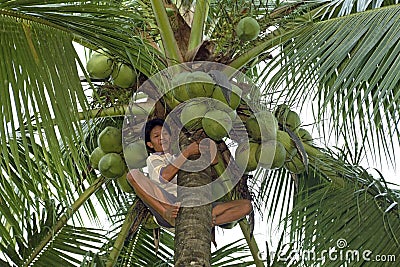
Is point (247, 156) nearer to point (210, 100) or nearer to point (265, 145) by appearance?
point (265, 145)

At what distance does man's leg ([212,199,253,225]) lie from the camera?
2.79 m

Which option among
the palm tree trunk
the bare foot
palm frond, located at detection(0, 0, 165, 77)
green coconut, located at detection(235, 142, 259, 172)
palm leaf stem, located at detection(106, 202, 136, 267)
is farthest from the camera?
palm leaf stem, located at detection(106, 202, 136, 267)

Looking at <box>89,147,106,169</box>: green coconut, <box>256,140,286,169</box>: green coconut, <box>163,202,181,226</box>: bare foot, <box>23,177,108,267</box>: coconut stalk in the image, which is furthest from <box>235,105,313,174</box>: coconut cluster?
<box>23,177,108,267</box>: coconut stalk

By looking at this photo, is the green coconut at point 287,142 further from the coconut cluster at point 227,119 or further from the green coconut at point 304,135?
the green coconut at point 304,135

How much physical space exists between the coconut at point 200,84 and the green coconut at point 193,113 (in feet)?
0.12

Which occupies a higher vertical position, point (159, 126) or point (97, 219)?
point (97, 219)

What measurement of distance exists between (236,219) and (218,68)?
0.61 metres

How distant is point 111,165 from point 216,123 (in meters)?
0.51

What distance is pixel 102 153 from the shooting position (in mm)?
2914

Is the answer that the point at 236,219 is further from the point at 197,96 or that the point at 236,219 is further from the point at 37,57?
the point at 37,57

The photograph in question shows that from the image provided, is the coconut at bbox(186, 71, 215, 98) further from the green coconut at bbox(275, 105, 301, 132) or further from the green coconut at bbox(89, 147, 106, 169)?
the green coconut at bbox(89, 147, 106, 169)

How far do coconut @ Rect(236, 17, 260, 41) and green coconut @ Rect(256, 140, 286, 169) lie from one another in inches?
16.6

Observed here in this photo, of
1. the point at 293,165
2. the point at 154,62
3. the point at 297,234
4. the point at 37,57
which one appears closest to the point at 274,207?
the point at 297,234

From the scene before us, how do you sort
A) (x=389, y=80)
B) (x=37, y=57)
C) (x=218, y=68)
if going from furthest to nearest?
(x=218, y=68) → (x=37, y=57) → (x=389, y=80)
